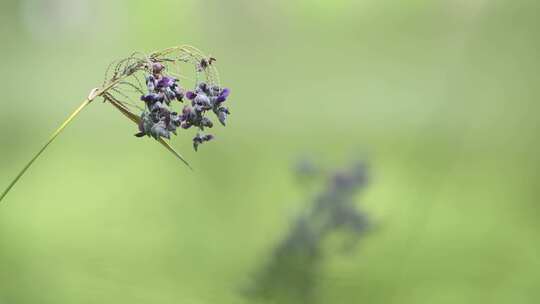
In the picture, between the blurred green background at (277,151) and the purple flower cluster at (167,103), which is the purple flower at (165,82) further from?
the blurred green background at (277,151)

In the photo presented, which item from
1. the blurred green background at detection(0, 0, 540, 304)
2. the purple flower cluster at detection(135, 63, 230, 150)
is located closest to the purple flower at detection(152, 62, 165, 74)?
the purple flower cluster at detection(135, 63, 230, 150)

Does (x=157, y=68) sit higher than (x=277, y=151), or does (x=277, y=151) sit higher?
(x=277, y=151)

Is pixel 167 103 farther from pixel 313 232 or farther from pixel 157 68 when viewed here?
pixel 313 232

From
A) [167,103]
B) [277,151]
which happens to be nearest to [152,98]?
[167,103]

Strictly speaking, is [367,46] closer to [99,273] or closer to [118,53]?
[118,53]

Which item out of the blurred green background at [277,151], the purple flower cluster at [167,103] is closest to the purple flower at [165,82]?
the purple flower cluster at [167,103]

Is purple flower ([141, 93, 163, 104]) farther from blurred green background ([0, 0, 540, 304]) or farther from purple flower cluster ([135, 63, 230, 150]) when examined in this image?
blurred green background ([0, 0, 540, 304])
